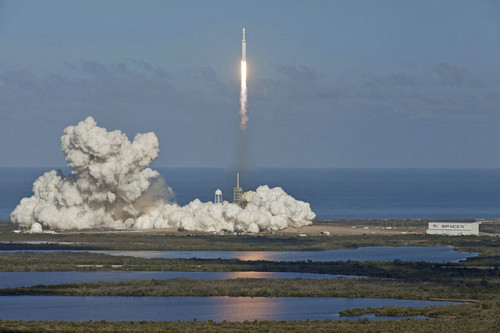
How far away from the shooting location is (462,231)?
429ft

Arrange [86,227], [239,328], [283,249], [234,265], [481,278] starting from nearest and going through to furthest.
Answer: [239,328]
[481,278]
[234,265]
[283,249]
[86,227]

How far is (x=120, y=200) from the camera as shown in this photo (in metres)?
128

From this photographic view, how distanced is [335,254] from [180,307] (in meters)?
37.7

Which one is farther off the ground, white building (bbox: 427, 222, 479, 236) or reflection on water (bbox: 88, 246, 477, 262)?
white building (bbox: 427, 222, 479, 236)

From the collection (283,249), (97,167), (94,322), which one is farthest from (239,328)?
(97,167)

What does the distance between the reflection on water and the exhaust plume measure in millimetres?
16650

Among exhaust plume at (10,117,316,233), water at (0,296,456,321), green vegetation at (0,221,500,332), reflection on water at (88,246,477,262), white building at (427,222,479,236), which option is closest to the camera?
green vegetation at (0,221,500,332)

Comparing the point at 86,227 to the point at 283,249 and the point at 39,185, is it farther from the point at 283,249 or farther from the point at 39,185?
the point at 283,249

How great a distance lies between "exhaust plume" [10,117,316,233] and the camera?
401 feet

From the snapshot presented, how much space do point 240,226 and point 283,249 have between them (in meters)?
16.6

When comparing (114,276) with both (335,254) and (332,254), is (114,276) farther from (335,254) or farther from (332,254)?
(335,254)

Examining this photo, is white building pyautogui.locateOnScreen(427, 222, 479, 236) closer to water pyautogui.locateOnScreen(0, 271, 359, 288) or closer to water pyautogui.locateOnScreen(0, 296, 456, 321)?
water pyautogui.locateOnScreen(0, 271, 359, 288)

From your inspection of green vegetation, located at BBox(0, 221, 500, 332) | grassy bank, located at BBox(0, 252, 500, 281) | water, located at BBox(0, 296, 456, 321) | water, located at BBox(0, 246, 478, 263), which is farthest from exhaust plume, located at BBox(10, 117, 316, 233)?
water, located at BBox(0, 296, 456, 321)

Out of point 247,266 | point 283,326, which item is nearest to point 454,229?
point 247,266
